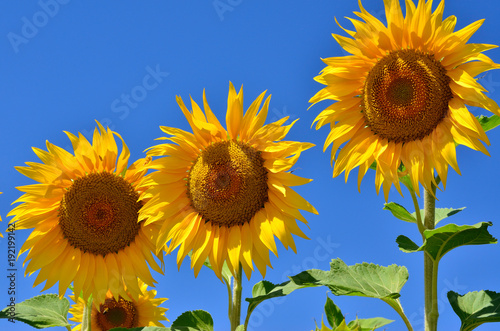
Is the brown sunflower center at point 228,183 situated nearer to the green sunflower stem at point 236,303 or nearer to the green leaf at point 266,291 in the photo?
the green sunflower stem at point 236,303

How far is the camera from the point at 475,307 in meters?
4.47

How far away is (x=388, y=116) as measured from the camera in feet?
15.6

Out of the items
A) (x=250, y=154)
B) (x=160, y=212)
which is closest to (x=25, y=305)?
(x=160, y=212)

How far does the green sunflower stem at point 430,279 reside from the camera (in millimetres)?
4293

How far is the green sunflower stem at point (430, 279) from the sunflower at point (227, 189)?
3.54 feet

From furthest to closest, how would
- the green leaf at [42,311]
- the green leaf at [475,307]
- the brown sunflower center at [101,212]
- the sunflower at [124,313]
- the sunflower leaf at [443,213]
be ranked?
the sunflower at [124,313]
the green leaf at [42,311]
the brown sunflower center at [101,212]
the sunflower leaf at [443,213]
the green leaf at [475,307]

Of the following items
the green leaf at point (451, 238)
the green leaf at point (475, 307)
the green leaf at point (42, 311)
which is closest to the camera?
the green leaf at point (451, 238)

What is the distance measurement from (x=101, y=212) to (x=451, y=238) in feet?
9.97

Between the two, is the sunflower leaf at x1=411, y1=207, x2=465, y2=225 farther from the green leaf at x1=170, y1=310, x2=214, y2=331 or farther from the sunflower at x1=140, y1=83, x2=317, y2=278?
the green leaf at x1=170, y1=310, x2=214, y2=331

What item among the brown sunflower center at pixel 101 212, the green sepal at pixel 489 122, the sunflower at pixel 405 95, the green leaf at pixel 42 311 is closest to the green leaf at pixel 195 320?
the brown sunflower center at pixel 101 212

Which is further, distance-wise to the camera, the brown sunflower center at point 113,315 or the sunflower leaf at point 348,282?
the brown sunflower center at point 113,315

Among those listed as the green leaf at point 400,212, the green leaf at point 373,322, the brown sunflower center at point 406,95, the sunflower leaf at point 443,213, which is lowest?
the green leaf at point 373,322

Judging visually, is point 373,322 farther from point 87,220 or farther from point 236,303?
point 87,220

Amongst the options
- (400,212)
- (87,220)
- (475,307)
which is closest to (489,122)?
(400,212)
